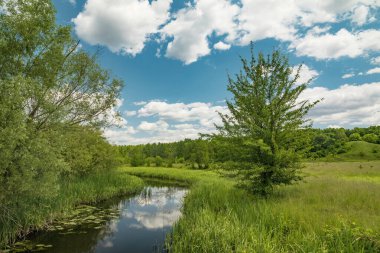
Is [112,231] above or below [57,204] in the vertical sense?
below

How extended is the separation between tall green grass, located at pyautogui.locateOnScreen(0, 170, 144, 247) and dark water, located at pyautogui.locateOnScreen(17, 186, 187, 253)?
899 millimetres

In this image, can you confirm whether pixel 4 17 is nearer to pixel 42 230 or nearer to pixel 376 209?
pixel 42 230

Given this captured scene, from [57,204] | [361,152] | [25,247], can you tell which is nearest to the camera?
[25,247]

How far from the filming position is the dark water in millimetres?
12859

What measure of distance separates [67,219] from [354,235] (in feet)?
56.0

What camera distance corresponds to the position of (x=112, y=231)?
1573 centimetres

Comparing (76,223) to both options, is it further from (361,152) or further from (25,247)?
(361,152)

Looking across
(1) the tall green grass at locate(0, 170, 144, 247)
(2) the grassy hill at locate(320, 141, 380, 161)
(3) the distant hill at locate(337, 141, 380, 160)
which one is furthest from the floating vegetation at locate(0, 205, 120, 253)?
(3) the distant hill at locate(337, 141, 380, 160)

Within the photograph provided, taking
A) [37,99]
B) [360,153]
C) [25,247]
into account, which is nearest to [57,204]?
[25,247]

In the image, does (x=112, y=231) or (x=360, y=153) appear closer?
(x=112, y=231)

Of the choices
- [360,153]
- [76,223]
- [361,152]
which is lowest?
[76,223]

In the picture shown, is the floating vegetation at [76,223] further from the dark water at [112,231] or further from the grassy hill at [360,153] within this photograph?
the grassy hill at [360,153]

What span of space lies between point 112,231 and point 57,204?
4.82m

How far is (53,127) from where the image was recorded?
15.3 m
